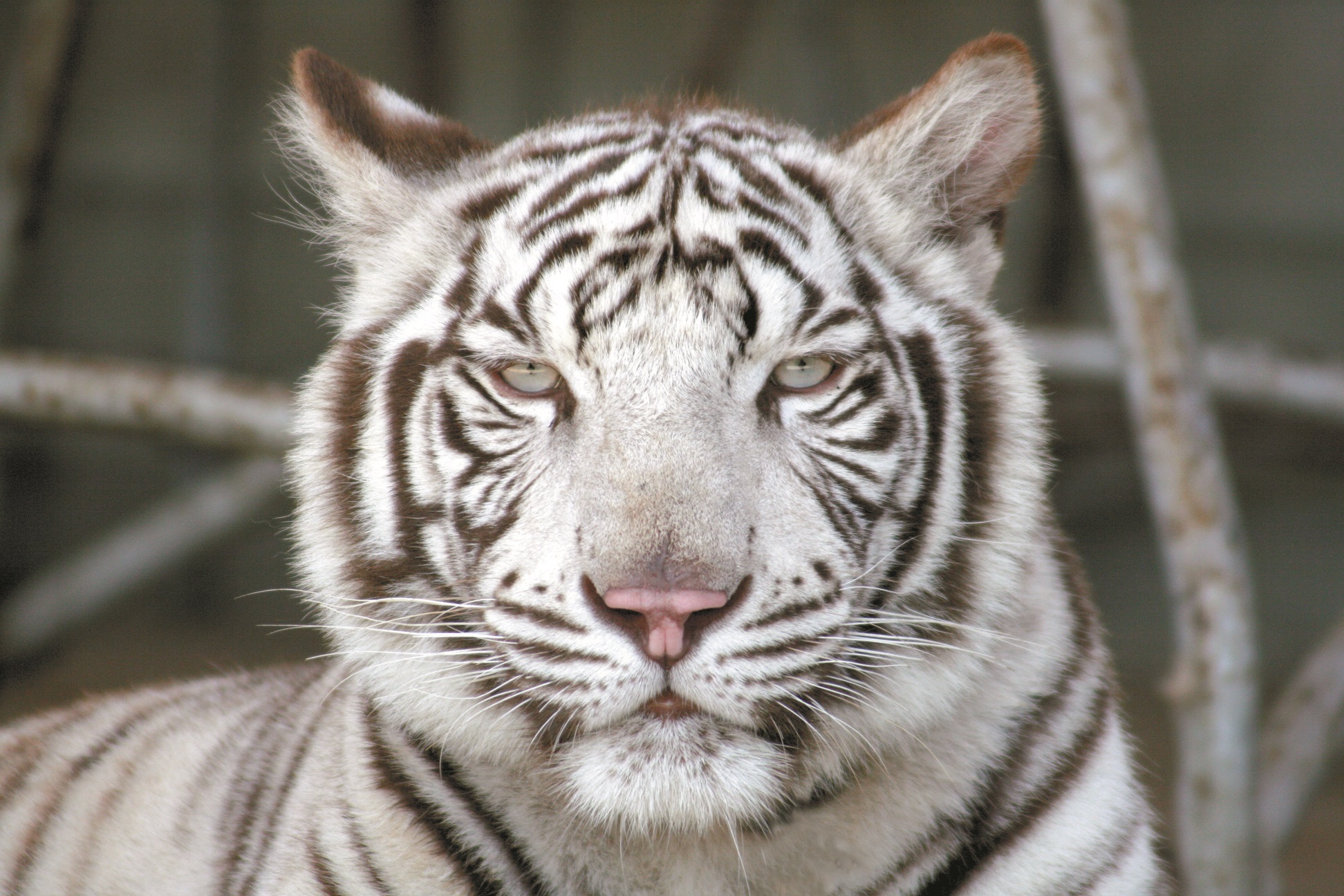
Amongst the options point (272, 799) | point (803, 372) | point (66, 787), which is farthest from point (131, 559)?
point (803, 372)

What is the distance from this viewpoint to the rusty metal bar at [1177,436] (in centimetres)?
253

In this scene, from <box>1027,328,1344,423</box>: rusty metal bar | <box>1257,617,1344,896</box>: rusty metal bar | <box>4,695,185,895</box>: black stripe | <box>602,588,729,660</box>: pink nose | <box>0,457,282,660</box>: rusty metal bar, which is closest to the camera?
<box>602,588,729,660</box>: pink nose

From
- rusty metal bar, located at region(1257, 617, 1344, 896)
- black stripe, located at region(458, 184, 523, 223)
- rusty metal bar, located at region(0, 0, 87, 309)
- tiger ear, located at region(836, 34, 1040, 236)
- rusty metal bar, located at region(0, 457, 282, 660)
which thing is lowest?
rusty metal bar, located at region(1257, 617, 1344, 896)

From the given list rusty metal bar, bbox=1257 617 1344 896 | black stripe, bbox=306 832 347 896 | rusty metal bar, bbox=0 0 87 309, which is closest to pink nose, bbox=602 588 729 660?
black stripe, bbox=306 832 347 896

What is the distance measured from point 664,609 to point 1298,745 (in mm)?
2196

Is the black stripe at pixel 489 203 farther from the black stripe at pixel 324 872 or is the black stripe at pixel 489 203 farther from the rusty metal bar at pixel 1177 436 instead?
the rusty metal bar at pixel 1177 436

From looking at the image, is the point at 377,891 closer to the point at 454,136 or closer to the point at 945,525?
the point at 945,525

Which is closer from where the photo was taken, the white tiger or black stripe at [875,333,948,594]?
the white tiger

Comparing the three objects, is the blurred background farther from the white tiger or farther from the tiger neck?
the tiger neck

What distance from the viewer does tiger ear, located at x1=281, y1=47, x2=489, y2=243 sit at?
66.2 inches

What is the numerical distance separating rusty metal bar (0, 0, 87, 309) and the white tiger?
1.92 metres

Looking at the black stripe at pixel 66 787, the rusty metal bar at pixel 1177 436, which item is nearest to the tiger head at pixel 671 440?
the black stripe at pixel 66 787

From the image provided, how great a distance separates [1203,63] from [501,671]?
5104 mm

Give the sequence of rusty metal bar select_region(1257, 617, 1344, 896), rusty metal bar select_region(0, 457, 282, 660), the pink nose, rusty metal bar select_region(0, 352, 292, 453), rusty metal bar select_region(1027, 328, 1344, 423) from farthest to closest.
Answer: rusty metal bar select_region(0, 457, 282, 660)
rusty metal bar select_region(1027, 328, 1344, 423)
rusty metal bar select_region(0, 352, 292, 453)
rusty metal bar select_region(1257, 617, 1344, 896)
the pink nose
